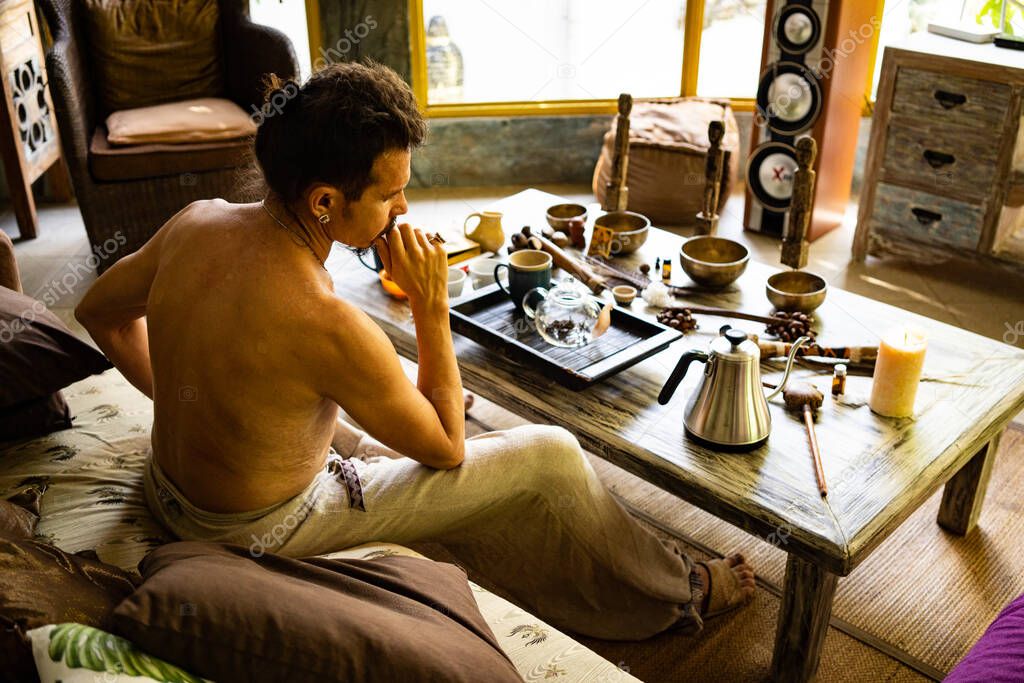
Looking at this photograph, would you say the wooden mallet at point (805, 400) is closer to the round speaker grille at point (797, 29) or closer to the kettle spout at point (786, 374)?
the kettle spout at point (786, 374)

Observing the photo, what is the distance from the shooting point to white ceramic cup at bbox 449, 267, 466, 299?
234 cm

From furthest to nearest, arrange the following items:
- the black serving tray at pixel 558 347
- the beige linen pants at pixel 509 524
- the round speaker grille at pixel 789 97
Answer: the round speaker grille at pixel 789 97
the black serving tray at pixel 558 347
the beige linen pants at pixel 509 524

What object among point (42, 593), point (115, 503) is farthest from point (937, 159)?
point (42, 593)

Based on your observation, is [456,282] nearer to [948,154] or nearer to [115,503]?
[115,503]

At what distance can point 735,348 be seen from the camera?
1.72 meters

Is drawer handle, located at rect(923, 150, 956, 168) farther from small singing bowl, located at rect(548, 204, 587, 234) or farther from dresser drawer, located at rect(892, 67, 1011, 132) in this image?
small singing bowl, located at rect(548, 204, 587, 234)

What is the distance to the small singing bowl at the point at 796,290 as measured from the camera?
2215mm

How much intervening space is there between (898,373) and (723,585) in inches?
22.4

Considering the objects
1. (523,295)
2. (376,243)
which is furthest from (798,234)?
(376,243)

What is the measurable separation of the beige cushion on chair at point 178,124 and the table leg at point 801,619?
8.32ft

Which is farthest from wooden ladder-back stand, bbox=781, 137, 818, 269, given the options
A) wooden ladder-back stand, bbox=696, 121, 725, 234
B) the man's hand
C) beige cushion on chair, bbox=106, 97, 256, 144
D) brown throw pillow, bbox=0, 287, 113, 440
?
beige cushion on chair, bbox=106, 97, 256, 144

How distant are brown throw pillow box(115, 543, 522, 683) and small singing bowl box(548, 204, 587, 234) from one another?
156 cm

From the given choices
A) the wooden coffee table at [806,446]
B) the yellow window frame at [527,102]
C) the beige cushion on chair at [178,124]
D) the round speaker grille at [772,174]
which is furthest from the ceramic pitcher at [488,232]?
the yellow window frame at [527,102]

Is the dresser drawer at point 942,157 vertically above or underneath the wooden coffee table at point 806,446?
above
